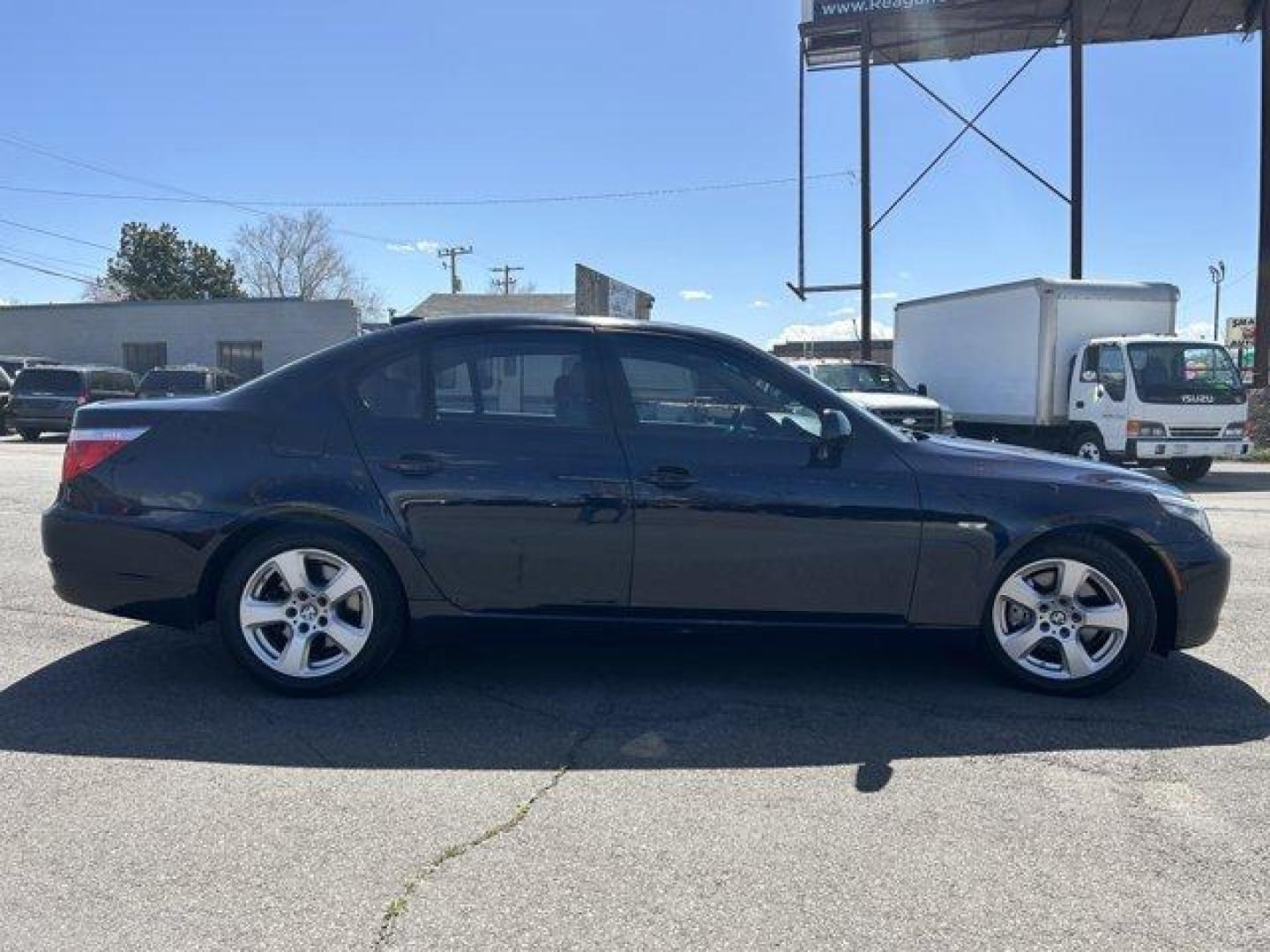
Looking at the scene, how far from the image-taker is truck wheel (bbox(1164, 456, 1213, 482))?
49.6 ft

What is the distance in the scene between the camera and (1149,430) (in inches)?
543

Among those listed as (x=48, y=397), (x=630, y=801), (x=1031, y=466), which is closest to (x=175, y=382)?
(x=48, y=397)

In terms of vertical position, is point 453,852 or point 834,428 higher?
point 834,428

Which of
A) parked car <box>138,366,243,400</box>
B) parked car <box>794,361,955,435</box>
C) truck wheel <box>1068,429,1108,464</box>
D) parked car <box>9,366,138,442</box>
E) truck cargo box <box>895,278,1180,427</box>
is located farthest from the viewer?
parked car <box>138,366,243,400</box>

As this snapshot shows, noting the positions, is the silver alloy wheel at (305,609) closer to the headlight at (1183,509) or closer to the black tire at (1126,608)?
the black tire at (1126,608)

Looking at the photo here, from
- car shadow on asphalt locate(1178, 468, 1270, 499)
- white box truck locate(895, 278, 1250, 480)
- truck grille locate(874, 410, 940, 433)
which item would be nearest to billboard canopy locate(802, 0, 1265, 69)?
white box truck locate(895, 278, 1250, 480)

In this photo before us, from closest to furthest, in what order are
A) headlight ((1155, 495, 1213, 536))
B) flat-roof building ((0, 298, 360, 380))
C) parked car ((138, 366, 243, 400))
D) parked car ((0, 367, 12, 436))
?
headlight ((1155, 495, 1213, 536)), parked car ((138, 366, 243, 400)), parked car ((0, 367, 12, 436)), flat-roof building ((0, 298, 360, 380))

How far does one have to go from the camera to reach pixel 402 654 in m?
4.86

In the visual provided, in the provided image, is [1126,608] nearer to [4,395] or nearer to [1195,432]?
[1195,432]

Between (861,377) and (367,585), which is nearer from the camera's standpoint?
(367,585)

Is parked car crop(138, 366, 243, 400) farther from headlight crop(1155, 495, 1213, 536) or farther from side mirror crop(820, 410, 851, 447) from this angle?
headlight crop(1155, 495, 1213, 536)

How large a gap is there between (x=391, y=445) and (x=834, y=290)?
72.2ft

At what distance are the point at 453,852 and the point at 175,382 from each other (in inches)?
840

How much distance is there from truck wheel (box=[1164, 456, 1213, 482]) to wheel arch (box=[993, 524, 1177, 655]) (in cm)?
1203
